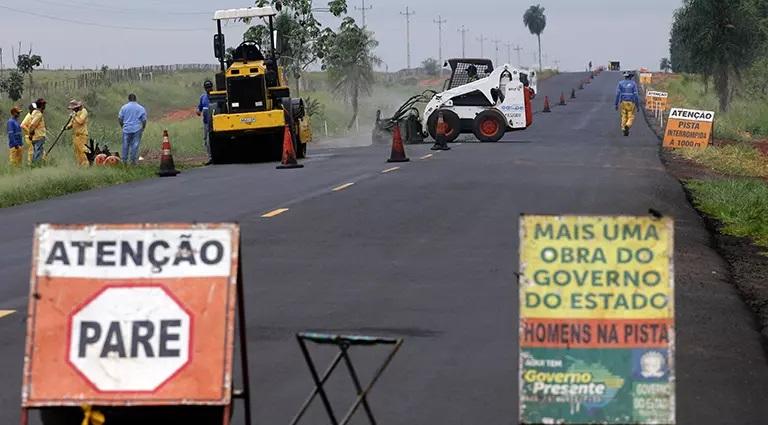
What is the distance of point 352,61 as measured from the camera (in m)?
68.8

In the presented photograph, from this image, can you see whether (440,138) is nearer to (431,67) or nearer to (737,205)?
(737,205)

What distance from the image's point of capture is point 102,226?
21.6ft

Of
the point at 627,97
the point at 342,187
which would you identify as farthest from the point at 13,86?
the point at 342,187

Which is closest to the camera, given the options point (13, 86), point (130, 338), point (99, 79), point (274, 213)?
point (130, 338)

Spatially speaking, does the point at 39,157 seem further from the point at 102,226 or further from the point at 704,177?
Result: the point at 102,226

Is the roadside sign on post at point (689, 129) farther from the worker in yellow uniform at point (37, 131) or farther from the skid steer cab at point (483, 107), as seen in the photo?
the worker in yellow uniform at point (37, 131)

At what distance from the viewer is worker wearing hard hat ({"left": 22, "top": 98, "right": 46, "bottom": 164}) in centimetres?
3047

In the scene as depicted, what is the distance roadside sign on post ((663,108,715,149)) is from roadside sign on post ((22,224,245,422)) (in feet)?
101

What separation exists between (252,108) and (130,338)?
Answer: 26351 mm

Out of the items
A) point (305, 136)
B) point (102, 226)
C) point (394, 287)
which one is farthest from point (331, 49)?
point (102, 226)

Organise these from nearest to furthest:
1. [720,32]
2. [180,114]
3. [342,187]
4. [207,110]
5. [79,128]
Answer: [342,187], [79,128], [207,110], [720,32], [180,114]

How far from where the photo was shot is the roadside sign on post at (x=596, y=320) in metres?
6.41

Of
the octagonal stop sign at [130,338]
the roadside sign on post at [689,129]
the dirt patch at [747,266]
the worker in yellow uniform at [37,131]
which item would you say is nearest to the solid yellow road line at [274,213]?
the dirt patch at [747,266]

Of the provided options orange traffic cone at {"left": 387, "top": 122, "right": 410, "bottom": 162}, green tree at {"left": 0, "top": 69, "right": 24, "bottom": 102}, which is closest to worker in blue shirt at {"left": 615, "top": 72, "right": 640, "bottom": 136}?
orange traffic cone at {"left": 387, "top": 122, "right": 410, "bottom": 162}
